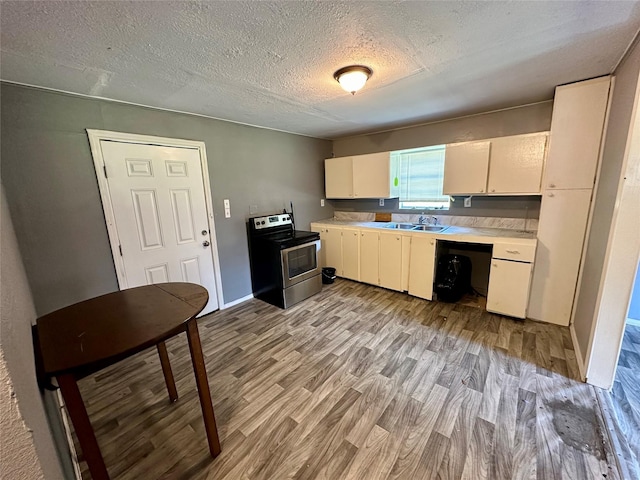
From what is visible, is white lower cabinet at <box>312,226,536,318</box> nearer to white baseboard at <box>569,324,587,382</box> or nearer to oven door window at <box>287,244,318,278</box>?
white baseboard at <box>569,324,587,382</box>

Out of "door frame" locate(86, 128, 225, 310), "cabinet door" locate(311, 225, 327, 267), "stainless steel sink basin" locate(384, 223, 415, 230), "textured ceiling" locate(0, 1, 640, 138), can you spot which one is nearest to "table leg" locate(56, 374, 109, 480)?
"textured ceiling" locate(0, 1, 640, 138)

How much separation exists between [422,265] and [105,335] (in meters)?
3.08

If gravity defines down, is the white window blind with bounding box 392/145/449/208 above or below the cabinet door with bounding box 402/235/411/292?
above

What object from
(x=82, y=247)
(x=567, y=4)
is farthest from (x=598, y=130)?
(x=82, y=247)

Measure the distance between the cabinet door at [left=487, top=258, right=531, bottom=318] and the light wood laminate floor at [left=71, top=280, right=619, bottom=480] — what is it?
0.52ft

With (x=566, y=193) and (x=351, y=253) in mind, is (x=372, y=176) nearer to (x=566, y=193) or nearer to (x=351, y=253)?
(x=351, y=253)

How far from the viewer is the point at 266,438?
1601 mm

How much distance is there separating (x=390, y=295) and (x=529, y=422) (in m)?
Result: 2.00

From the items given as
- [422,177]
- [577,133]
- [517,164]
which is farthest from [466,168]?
[577,133]

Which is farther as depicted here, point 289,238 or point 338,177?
point 338,177

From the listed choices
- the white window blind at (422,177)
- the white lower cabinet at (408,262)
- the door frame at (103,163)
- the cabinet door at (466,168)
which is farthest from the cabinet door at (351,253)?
the door frame at (103,163)

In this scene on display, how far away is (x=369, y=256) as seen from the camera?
3734 millimetres

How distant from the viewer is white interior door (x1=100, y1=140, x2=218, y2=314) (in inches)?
95.3

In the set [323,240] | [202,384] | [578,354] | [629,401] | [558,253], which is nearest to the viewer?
[202,384]
